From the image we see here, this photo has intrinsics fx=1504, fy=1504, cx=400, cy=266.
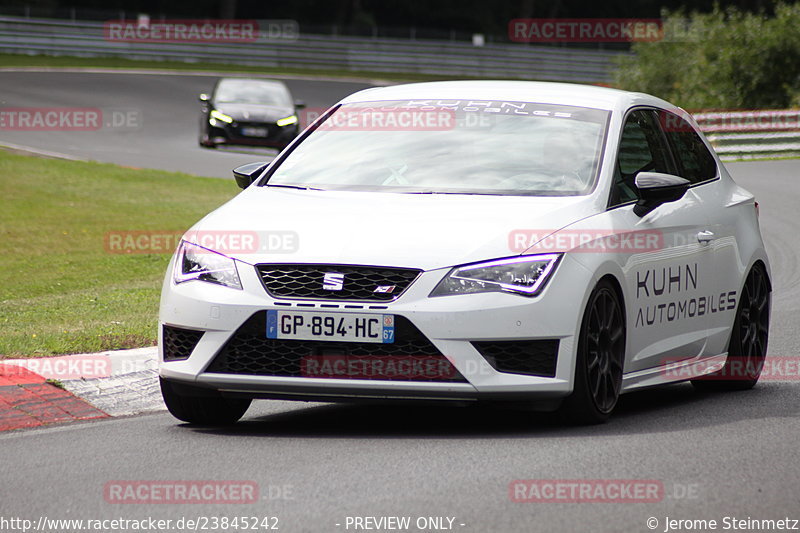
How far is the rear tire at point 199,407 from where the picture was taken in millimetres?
7531

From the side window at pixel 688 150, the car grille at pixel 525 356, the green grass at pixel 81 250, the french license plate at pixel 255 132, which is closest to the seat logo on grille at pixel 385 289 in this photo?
the car grille at pixel 525 356

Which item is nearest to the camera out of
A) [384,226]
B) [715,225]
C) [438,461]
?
[438,461]

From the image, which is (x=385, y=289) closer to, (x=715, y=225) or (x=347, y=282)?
(x=347, y=282)

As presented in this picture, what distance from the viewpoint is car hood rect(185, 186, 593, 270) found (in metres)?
6.86

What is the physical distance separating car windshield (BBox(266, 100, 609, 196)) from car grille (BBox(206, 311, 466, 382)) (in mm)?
1168

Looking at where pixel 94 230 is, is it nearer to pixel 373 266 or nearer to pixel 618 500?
pixel 373 266

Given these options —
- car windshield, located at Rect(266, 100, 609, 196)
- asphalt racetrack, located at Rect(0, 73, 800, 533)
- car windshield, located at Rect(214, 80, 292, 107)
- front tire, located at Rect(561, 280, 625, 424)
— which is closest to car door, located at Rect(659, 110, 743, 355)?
asphalt racetrack, located at Rect(0, 73, 800, 533)

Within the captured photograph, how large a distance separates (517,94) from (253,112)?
22850mm

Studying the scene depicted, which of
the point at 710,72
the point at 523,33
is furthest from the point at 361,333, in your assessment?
the point at 523,33

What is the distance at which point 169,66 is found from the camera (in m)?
58.2

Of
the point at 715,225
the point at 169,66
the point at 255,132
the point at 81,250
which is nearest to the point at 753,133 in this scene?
the point at 255,132

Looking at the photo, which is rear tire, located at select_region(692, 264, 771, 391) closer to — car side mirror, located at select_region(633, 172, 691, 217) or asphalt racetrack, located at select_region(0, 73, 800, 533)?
asphalt racetrack, located at select_region(0, 73, 800, 533)

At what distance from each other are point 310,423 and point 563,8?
83385 mm

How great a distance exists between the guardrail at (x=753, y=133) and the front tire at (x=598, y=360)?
84.3ft
